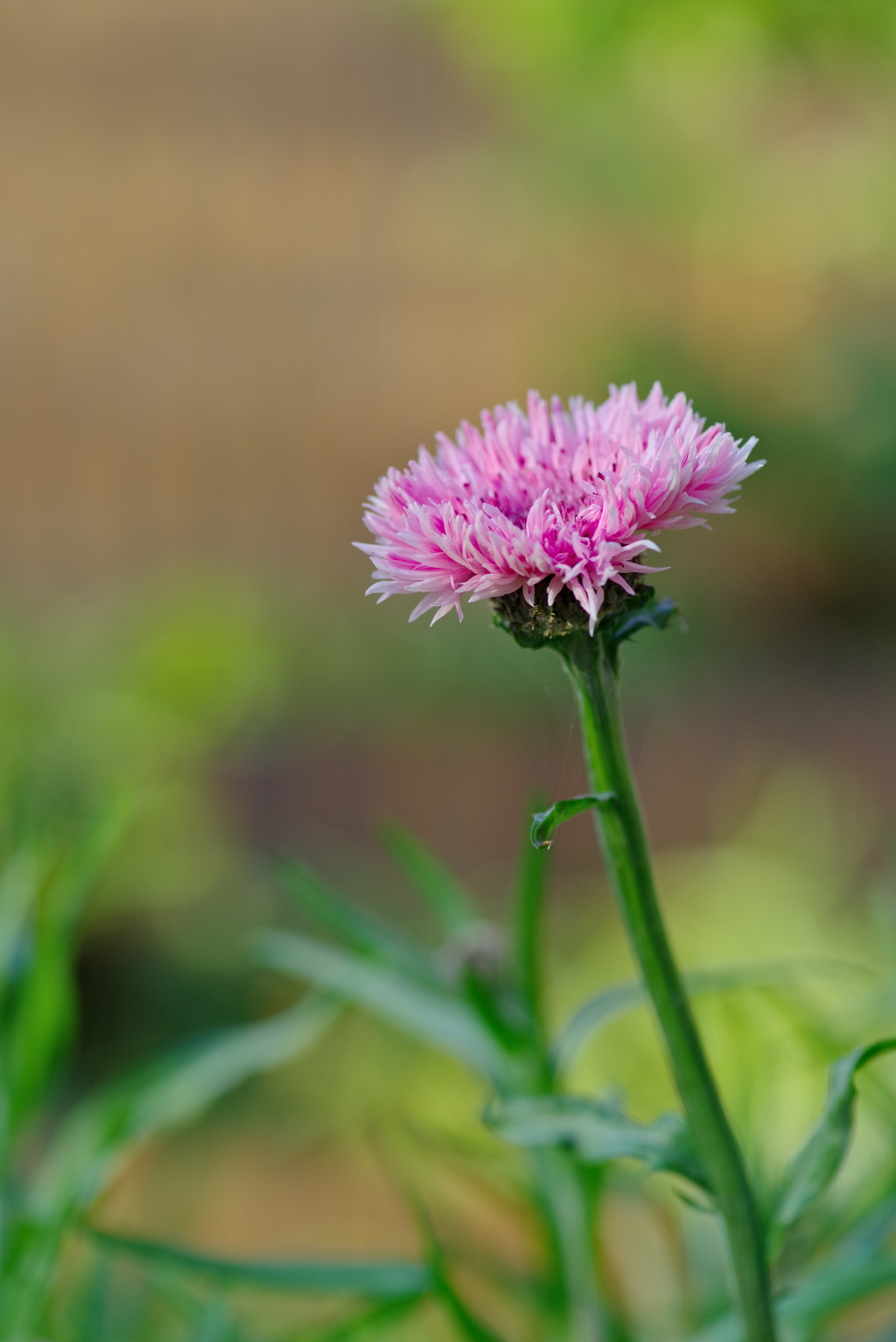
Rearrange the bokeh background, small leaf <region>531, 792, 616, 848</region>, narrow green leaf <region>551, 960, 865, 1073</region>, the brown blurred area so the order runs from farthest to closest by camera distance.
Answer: the brown blurred area, the bokeh background, narrow green leaf <region>551, 960, 865, 1073</region>, small leaf <region>531, 792, 616, 848</region>

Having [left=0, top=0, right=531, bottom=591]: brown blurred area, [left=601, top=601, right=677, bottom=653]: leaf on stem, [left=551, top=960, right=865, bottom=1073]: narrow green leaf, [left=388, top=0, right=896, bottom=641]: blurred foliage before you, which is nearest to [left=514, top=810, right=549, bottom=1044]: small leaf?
[left=551, top=960, right=865, bottom=1073]: narrow green leaf

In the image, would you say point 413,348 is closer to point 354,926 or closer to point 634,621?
point 354,926

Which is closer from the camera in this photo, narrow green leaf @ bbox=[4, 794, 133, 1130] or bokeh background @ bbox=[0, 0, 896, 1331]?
narrow green leaf @ bbox=[4, 794, 133, 1130]

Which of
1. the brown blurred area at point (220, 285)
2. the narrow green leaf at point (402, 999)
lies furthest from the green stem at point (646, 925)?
the brown blurred area at point (220, 285)

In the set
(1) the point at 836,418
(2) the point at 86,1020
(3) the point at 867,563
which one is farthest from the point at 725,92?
(2) the point at 86,1020

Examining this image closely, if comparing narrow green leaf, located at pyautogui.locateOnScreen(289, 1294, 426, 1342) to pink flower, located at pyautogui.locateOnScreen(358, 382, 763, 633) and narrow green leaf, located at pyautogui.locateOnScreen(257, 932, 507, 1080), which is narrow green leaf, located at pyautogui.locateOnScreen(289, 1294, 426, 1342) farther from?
pink flower, located at pyautogui.locateOnScreen(358, 382, 763, 633)

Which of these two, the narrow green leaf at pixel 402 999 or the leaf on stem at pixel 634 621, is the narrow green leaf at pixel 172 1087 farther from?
the leaf on stem at pixel 634 621

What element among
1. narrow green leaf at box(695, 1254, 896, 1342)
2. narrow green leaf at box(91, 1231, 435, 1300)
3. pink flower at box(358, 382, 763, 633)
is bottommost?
narrow green leaf at box(695, 1254, 896, 1342)
